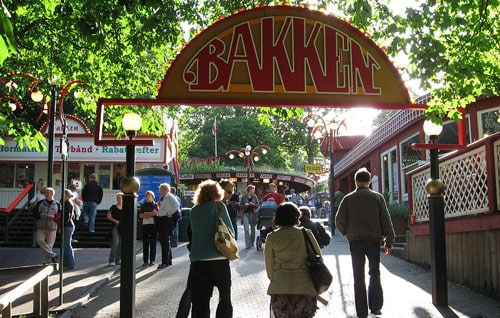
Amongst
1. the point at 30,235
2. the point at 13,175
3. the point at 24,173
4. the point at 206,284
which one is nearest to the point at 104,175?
the point at 24,173

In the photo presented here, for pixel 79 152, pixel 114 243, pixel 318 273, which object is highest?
pixel 79 152

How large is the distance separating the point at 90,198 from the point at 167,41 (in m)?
9.53

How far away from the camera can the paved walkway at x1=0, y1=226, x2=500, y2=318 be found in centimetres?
747

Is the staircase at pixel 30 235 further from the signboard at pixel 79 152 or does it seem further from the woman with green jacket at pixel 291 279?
the woman with green jacket at pixel 291 279

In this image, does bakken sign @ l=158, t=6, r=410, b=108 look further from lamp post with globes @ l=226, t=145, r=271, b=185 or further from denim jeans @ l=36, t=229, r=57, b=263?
lamp post with globes @ l=226, t=145, r=271, b=185

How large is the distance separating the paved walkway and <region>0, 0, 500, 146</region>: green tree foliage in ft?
8.59

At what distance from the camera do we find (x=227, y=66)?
7.55 meters

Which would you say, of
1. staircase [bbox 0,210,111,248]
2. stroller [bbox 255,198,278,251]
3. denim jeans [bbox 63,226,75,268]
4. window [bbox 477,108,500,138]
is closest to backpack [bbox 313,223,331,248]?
stroller [bbox 255,198,278,251]

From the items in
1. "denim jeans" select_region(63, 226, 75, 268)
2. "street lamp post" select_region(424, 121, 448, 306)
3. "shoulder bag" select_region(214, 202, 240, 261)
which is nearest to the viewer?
"shoulder bag" select_region(214, 202, 240, 261)

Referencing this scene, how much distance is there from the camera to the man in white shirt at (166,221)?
1230 centimetres

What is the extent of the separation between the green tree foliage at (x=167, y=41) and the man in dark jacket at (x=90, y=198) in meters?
4.86

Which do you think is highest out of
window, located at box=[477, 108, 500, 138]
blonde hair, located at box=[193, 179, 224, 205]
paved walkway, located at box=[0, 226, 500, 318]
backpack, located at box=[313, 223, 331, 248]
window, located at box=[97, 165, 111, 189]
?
window, located at box=[477, 108, 500, 138]

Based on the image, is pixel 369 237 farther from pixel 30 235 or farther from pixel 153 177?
pixel 30 235

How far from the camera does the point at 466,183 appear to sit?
9266mm
